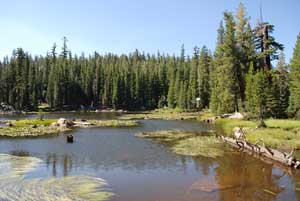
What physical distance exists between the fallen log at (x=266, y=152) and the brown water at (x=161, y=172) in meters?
1.24

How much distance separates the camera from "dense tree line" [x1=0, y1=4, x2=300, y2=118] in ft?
182

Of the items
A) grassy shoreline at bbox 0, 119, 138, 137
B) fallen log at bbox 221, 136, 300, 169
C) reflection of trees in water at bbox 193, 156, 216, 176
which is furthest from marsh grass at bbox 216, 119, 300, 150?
grassy shoreline at bbox 0, 119, 138, 137

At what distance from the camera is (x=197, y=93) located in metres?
106

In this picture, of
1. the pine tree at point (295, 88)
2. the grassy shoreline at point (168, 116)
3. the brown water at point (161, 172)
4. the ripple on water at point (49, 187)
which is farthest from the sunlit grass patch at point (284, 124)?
the grassy shoreline at point (168, 116)

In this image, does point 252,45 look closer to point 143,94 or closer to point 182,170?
point 182,170

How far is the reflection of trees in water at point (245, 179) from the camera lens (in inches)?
734

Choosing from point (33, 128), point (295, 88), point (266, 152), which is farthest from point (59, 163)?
point (295, 88)

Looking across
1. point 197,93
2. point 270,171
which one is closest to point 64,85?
point 197,93

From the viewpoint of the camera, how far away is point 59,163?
2770 centimetres

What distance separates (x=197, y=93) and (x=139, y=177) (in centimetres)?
8497

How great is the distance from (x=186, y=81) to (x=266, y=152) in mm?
87534

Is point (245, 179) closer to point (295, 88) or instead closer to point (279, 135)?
point (279, 135)

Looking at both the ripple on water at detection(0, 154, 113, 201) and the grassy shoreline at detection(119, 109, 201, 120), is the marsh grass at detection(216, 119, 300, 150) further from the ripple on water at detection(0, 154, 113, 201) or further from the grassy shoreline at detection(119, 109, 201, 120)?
the grassy shoreline at detection(119, 109, 201, 120)

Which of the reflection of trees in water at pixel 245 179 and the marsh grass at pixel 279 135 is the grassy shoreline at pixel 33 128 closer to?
the marsh grass at pixel 279 135
